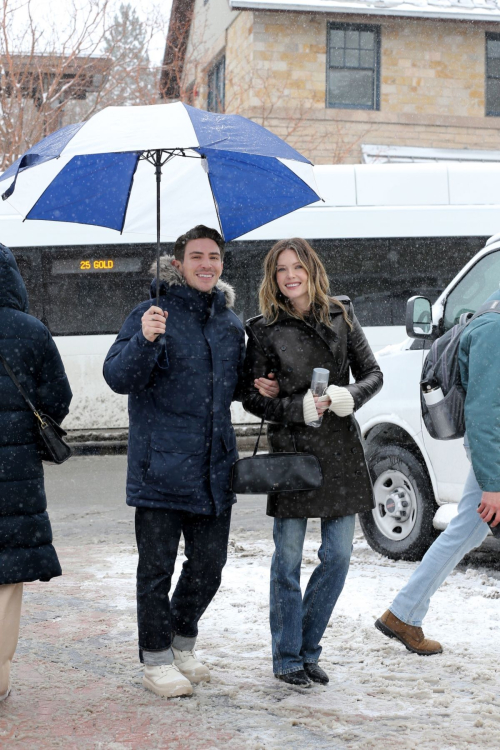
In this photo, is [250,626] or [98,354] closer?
[250,626]

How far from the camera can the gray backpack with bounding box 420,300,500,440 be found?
422 centimetres

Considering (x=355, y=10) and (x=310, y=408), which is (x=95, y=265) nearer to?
(x=310, y=408)

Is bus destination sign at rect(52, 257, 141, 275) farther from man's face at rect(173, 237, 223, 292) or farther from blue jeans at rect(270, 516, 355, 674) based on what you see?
blue jeans at rect(270, 516, 355, 674)

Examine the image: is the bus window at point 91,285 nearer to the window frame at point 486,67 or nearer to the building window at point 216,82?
the building window at point 216,82

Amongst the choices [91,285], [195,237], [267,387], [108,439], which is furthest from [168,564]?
[91,285]

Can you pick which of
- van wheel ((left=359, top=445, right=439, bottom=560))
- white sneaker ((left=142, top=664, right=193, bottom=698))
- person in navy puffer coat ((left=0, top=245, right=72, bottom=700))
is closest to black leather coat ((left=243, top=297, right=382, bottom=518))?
white sneaker ((left=142, top=664, right=193, bottom=698))

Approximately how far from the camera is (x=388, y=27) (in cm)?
2233

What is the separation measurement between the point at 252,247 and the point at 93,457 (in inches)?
133

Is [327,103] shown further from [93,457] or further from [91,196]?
[91,196]

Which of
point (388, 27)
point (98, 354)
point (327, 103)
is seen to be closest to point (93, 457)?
point (98, 354)

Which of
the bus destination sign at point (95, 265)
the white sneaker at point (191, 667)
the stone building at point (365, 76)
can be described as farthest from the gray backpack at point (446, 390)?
the stone building at point (365, 76)

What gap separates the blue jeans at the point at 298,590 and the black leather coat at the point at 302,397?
0.10 meters

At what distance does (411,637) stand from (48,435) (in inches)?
73.7

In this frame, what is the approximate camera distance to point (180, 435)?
4094mm
